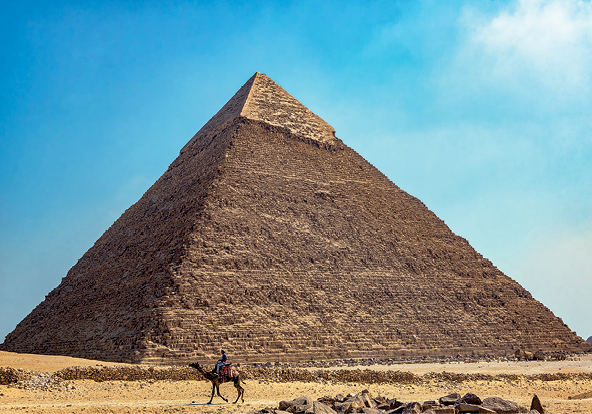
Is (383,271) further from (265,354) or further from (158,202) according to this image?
(158,202)

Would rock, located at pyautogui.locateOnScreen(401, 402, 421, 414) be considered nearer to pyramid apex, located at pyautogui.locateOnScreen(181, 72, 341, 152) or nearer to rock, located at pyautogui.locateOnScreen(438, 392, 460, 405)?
rock, located at pyautogui.locateOnScreen(438, 392, 460, 405)

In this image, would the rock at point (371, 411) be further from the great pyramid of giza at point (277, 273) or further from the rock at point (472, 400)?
the great pyramid of giza at point (277, 273)

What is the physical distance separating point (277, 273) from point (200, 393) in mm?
9347

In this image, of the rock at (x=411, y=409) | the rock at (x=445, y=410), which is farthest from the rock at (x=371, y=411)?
the rock at (x=445, y=410)

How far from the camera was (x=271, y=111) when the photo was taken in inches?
1264

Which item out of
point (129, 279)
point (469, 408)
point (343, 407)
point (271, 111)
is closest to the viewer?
point (343, 407)

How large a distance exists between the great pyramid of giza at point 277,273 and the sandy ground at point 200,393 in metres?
3.64

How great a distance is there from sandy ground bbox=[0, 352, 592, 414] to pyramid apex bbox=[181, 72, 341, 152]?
16.9m

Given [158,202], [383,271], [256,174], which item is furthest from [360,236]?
[158,202]

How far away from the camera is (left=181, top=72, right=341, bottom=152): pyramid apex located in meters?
31.2

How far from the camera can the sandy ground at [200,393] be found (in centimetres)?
1048

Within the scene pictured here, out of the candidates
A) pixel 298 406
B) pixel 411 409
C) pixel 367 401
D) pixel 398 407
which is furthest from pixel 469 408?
pixel 298 406

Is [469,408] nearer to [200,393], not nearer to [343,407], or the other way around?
[343,407]

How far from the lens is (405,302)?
23.7m
